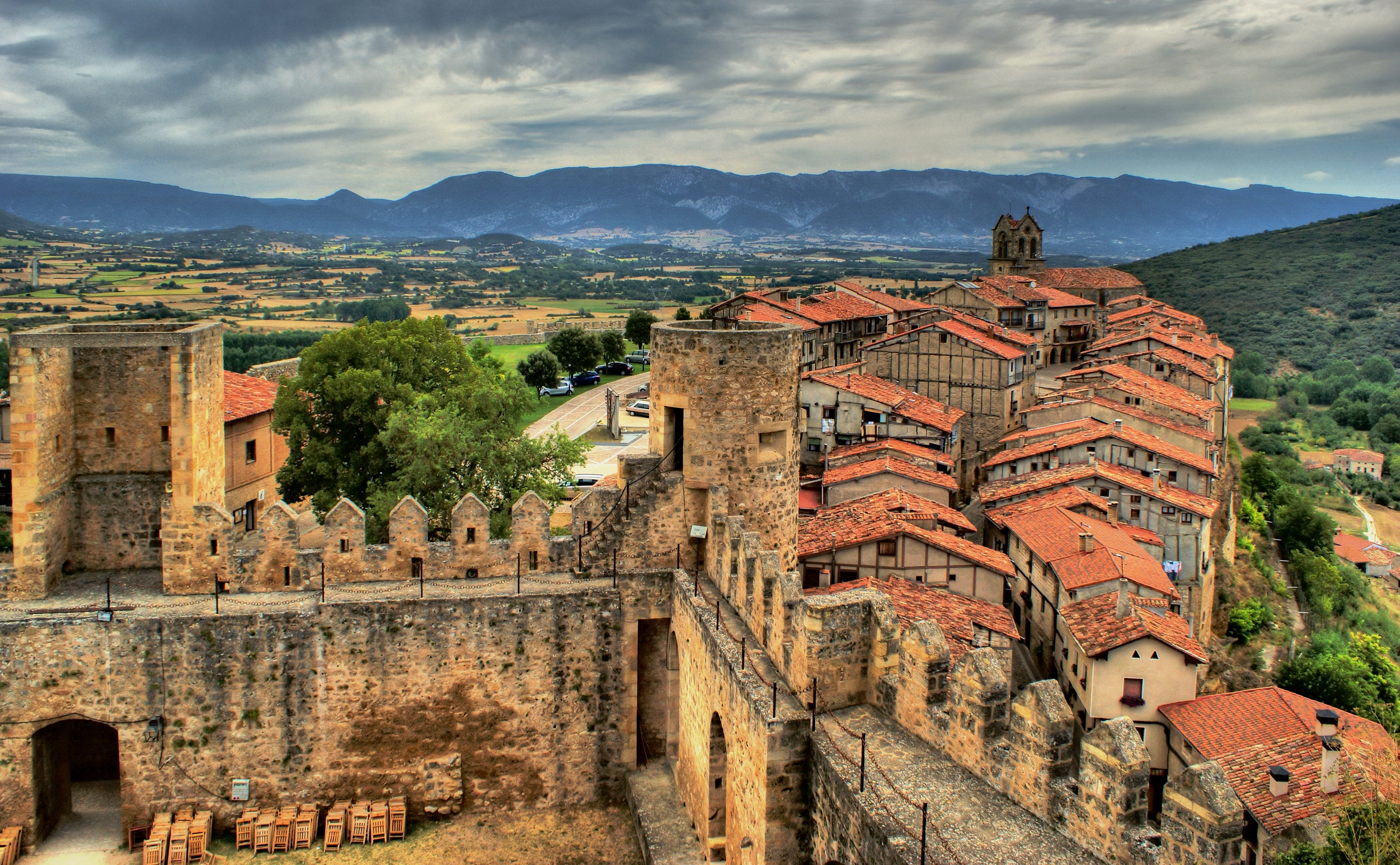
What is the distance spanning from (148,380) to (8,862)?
8.79 meters

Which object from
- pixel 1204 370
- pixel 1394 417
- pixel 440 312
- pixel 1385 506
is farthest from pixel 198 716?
pixel 440 312

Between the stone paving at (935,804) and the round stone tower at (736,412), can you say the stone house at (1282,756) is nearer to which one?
the stone paving at (935,804)

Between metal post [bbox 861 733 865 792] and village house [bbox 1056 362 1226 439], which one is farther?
village house [bbox 1056 362 1226 439]

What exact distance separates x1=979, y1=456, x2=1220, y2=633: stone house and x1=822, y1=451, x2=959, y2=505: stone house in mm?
4579

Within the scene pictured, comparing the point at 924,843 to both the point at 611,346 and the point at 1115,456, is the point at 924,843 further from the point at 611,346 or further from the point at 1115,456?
the point at 611,346

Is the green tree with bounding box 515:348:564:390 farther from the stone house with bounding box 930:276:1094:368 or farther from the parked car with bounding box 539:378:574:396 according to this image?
the stone house with bounding box 930:276:1094:368

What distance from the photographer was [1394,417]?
97.1m

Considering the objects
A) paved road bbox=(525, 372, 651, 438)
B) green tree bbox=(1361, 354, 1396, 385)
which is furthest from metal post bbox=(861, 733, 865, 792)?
green tree bbox=(1361, 354, 1396, 385)

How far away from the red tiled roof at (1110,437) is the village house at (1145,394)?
185 inches

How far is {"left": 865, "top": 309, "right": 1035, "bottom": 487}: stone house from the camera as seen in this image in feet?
176

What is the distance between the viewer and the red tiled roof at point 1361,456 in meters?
90.2

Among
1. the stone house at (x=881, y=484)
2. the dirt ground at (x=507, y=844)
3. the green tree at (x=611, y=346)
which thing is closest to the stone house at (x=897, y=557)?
the stone house at (x=881, y=484)

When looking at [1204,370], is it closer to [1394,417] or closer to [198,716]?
[1394,417]

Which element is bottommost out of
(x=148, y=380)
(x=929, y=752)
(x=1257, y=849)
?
(x=1257, y=849)
